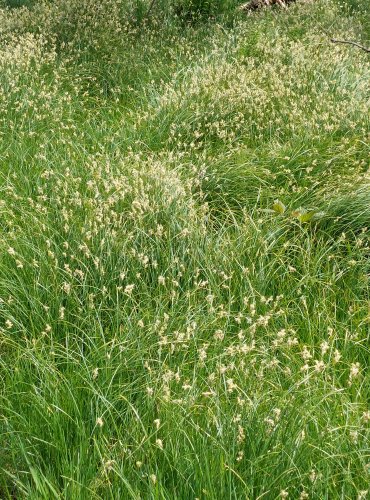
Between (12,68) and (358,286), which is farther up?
(12,68)

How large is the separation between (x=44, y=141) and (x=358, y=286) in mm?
2883

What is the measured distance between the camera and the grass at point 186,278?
2396mm

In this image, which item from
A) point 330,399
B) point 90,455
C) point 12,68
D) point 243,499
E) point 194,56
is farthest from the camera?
point 194,56

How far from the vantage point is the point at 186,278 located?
12.2 feet

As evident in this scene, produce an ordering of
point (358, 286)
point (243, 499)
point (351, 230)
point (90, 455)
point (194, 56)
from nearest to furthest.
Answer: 1. point (243, 499)
2. point (90, 455)
3. point (358, 286)
4. point (351, 230)
5. point (194, 56)

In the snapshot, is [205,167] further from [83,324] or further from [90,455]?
[90,455]

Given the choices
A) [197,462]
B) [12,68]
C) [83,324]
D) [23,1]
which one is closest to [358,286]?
[83,324]

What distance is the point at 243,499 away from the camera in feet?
7.31

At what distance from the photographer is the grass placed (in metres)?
2.40

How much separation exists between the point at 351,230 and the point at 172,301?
56.4 inches

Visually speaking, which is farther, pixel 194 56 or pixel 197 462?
pixel 194 56

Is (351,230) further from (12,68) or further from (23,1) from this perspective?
(23,1)

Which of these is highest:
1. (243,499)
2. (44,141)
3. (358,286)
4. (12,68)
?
(12,68)

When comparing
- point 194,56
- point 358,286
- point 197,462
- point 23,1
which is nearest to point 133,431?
point 197,462
